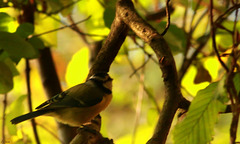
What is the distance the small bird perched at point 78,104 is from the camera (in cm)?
122

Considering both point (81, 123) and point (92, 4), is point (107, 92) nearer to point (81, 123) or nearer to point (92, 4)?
point (81, 123)

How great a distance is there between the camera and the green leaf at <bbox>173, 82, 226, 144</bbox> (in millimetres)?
709

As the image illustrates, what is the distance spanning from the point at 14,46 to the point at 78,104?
0.34m

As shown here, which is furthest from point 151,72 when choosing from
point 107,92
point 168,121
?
point 168,121

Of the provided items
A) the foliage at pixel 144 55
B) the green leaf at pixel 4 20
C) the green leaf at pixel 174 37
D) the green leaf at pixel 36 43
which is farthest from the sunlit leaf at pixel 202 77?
the green leaf at pixel 4 20

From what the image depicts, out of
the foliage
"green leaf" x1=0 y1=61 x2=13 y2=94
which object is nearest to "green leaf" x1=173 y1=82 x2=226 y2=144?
the foliage

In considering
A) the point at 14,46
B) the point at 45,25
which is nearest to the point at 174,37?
the point at 14,46

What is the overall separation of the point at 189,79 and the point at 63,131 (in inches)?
23.2

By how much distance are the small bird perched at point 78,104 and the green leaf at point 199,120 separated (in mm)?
507

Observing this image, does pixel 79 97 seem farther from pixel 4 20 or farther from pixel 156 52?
pixel 156 52

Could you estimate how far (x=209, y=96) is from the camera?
71 centimetres

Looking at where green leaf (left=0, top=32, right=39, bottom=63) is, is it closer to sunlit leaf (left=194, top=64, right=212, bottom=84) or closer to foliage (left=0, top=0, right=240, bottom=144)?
foliage (left=0, top=0, right=240, bottom=144)

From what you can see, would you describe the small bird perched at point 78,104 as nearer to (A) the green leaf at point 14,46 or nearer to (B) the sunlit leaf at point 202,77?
(A) the green leaf at point 14,46

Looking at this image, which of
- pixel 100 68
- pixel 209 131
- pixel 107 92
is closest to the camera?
pixel 209 131
